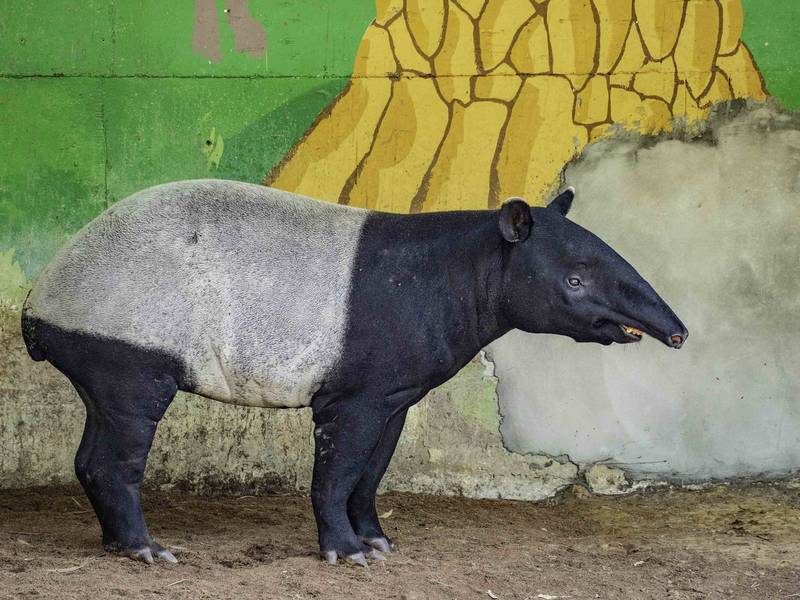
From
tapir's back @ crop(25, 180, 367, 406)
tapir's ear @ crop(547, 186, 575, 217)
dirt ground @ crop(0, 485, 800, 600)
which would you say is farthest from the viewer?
tapir's ear @ crop(547, 186, 575, 217)

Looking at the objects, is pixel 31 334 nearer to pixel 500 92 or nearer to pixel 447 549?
pixel 447 549

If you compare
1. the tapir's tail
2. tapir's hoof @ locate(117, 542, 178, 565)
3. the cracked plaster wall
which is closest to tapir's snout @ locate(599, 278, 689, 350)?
the cracked plaster wall

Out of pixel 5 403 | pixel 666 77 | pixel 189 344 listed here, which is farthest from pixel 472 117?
pixel 5 403

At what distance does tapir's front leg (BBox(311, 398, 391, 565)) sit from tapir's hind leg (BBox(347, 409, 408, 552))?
275 millimetres

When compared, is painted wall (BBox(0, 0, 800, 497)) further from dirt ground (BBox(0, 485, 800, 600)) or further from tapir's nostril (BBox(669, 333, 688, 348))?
tapir's nostril (BBox(669, 333, 688, 348))

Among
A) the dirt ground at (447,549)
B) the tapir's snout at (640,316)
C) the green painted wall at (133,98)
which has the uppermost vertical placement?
the green painted wall at (133,98)

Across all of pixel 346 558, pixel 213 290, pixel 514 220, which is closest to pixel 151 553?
pixel 346 558

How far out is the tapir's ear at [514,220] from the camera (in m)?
5.35

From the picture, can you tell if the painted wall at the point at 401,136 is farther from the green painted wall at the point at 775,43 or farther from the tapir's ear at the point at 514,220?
the tapir's ear at the point at 514,220

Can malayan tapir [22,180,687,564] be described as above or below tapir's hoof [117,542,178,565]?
above

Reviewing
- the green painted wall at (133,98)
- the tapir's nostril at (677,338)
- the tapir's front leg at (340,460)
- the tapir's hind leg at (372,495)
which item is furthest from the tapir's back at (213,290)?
the green painted wall at (133,98)

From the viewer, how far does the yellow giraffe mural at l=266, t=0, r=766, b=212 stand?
7152mm

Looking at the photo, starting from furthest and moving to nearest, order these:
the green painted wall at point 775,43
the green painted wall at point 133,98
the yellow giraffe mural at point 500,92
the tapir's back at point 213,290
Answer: the green painted wall at point 775,43, the yellow giraffe mural at point 500,92, the green painted wall at point 133,98, the tapir's back at point 213,290

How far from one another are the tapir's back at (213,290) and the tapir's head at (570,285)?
2.50 feet
